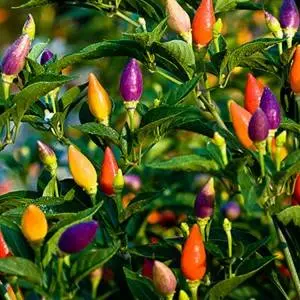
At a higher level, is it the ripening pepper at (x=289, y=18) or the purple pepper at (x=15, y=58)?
the purple pepper at (x=15, y=58)

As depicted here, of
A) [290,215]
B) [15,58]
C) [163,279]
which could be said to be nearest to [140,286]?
[163,279]

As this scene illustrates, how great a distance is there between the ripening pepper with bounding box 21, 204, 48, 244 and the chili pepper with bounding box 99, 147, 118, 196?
0.20 meters

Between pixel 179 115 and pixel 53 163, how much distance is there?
0.63 ft

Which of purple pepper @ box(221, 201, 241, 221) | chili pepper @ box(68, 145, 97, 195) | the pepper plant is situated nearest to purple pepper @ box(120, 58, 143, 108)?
the pepper plant

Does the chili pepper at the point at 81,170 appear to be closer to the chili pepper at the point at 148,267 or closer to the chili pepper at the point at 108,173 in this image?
the chili pepper at the point at 108,173

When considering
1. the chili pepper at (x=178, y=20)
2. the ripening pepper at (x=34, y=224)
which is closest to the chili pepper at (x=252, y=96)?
the chili pepper at (x=178, y=20)

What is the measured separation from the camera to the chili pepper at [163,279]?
3.88 feet

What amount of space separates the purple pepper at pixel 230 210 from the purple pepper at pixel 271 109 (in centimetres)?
81

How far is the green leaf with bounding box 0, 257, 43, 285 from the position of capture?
3.63 feet

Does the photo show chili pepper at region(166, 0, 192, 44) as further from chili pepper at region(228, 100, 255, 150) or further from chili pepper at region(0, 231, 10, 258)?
chili pepper at region(0, 231, 10, 258)

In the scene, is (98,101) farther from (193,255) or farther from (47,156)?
(193,255)

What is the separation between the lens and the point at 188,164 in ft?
3.84

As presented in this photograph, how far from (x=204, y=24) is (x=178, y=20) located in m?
0.04

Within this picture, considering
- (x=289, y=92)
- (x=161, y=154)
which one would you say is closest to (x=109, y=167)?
(x=289, y=92)
